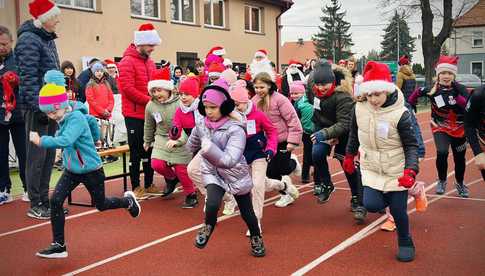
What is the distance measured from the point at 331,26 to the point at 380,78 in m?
89.5

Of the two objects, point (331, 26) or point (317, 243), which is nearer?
point (317, 243)

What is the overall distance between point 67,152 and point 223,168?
1627 millimetres

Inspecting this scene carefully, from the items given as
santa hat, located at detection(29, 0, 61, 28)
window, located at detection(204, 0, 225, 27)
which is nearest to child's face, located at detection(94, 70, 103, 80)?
santa hat, located at detection(29, 0, 61, 28)

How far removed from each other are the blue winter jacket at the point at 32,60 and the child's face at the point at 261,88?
2.50 meters

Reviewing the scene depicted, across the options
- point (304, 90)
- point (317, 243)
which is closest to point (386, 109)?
point (317, 243)

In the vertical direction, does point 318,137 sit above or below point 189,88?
below

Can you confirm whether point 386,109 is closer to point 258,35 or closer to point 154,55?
point 154,55

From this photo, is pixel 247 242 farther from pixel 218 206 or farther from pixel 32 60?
pixel 32 60

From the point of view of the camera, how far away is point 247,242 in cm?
573

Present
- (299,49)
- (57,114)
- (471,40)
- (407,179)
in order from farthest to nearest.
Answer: (299,49)
(471,40)
(57,114)
(407,179)

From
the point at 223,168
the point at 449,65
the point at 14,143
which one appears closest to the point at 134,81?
the point at 14,143

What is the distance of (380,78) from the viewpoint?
5.28 m

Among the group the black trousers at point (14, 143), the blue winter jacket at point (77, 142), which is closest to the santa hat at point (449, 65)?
the blue winter jacket at point (77, 142)

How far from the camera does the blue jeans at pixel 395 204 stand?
509cm
